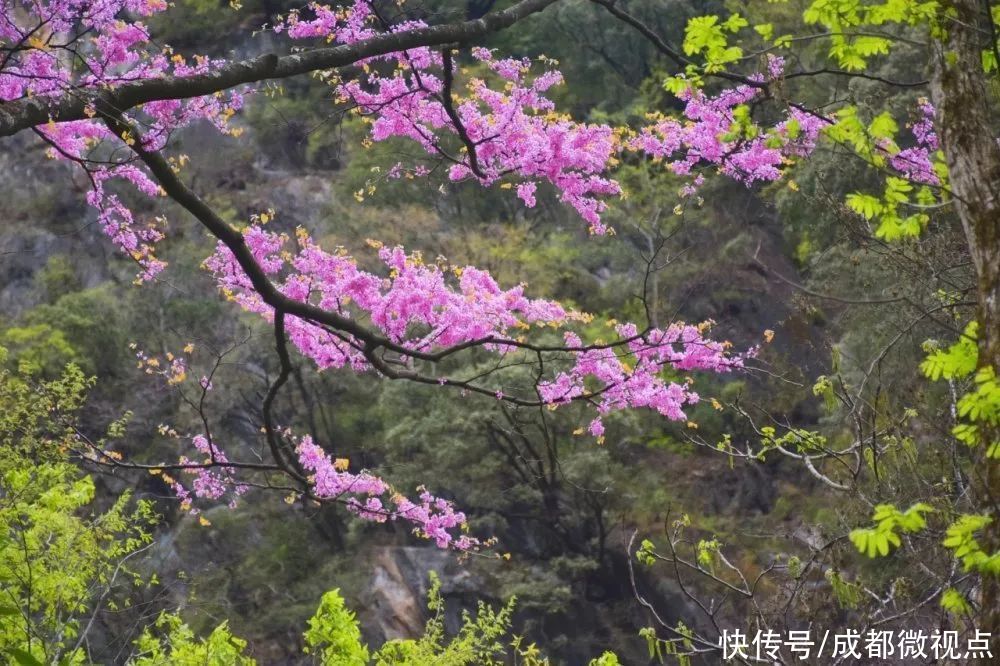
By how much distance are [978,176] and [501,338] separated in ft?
6.16

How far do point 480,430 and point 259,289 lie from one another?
12.1m

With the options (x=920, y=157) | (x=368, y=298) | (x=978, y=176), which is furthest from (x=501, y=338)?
(x=920, y=157)

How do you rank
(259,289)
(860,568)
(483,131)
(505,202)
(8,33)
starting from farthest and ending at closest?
(505,202)
(860,568)
(483,131)
(8,33)
(259,289)

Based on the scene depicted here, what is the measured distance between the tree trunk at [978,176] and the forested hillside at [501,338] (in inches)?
0.6

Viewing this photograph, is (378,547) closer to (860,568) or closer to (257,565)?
(257,565)

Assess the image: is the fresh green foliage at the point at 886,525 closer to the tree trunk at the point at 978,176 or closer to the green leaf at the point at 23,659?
the tree trunk at the point at 978,176

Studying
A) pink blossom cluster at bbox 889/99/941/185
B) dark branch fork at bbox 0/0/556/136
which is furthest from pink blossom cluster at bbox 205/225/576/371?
dark branch fork at bbox 0/0/556/136

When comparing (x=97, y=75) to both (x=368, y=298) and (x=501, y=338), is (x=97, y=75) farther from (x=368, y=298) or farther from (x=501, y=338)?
(x=368, y=298)

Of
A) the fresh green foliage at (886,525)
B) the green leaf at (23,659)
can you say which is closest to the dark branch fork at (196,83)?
the green leaf at (23,659)

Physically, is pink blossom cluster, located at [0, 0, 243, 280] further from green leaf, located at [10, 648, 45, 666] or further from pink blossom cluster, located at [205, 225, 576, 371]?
green leaf, located at [10, 648, 45, 666]

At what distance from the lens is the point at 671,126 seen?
940cm

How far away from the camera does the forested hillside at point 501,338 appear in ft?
13.4

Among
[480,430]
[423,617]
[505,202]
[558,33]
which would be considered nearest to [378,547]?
[423,617]

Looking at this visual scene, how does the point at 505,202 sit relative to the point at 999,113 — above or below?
above
